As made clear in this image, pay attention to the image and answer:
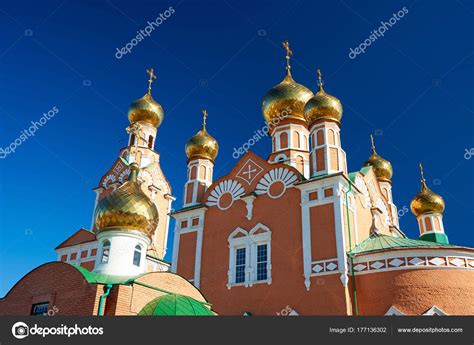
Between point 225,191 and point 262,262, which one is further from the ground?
point 225,191

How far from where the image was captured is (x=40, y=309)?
387 inches

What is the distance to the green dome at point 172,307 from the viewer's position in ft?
28.3

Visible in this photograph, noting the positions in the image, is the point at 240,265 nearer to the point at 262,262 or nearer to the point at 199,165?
the point at 262,262

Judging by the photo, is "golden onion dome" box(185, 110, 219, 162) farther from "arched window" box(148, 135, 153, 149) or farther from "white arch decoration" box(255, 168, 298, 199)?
"arched window" box(148, 135, 153, 149)

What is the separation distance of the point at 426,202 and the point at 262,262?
357 inches

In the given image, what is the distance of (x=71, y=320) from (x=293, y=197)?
9460 millimetres

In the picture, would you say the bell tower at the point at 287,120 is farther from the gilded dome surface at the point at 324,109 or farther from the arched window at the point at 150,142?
the arched window at the point at 150,142

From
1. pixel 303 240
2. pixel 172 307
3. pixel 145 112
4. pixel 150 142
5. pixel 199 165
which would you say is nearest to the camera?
pixel 172 307

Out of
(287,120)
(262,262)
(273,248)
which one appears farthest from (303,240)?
(287,120)

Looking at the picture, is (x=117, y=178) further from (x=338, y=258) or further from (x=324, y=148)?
(x=338, y=258)

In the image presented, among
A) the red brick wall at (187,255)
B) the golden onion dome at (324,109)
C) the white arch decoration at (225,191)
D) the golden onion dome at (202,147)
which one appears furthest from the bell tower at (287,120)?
the red brick wall at (187,255)

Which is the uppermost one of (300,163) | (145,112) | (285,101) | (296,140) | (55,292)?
(145,112)

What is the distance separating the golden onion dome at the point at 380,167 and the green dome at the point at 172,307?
14.4 meters

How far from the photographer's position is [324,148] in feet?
48.0
